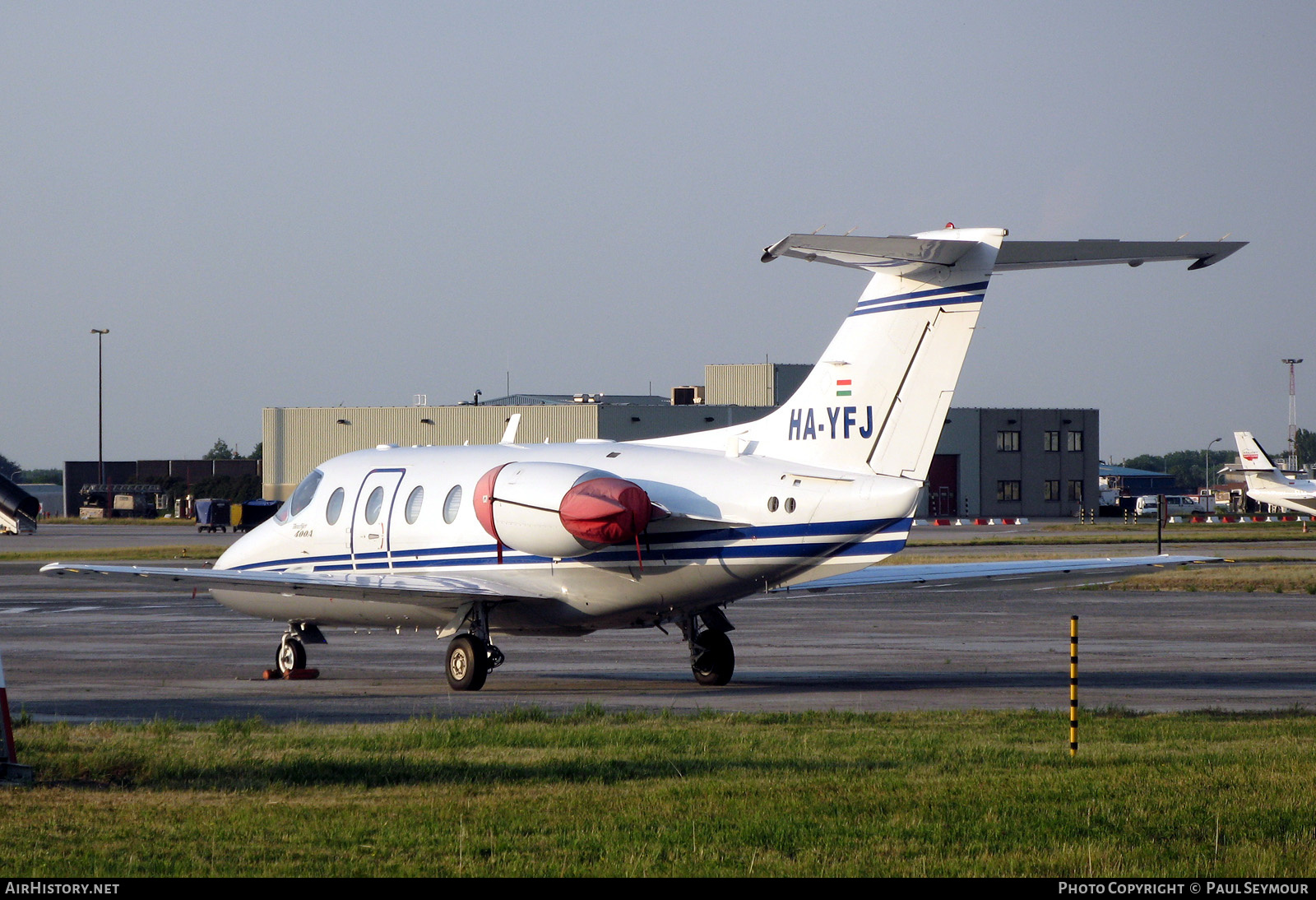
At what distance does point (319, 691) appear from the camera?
61.3 feet

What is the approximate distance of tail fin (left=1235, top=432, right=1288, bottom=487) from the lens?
289ft

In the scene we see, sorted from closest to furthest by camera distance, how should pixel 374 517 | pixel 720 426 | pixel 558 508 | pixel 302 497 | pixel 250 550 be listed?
pixel 558 508, pixel 374 517, pixel 302 497, pixel 250 550, pixel 720 426

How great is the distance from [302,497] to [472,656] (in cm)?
483

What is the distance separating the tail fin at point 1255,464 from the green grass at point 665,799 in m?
78.8

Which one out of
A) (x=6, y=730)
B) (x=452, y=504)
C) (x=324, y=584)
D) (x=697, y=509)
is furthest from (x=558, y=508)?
(x=6, y=730)

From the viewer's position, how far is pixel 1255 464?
89.9 metres

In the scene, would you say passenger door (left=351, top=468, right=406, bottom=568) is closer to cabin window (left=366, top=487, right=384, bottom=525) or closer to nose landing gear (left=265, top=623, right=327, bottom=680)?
cabin window (left=366, top=487, right=384, bottom=525)

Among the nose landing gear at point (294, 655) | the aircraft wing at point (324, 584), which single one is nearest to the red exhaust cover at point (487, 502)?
the aircraft wing at point (324, 584)

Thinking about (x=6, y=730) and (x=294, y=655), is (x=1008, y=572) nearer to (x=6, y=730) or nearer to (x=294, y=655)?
(x=294, y=655)

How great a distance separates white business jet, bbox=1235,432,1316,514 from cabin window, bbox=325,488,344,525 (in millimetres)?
73607

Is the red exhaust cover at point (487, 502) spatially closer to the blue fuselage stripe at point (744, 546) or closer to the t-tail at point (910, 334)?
the blue fuselage stripe at point (744, 546)

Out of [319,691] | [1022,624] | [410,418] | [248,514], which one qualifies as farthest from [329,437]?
[319,691]
